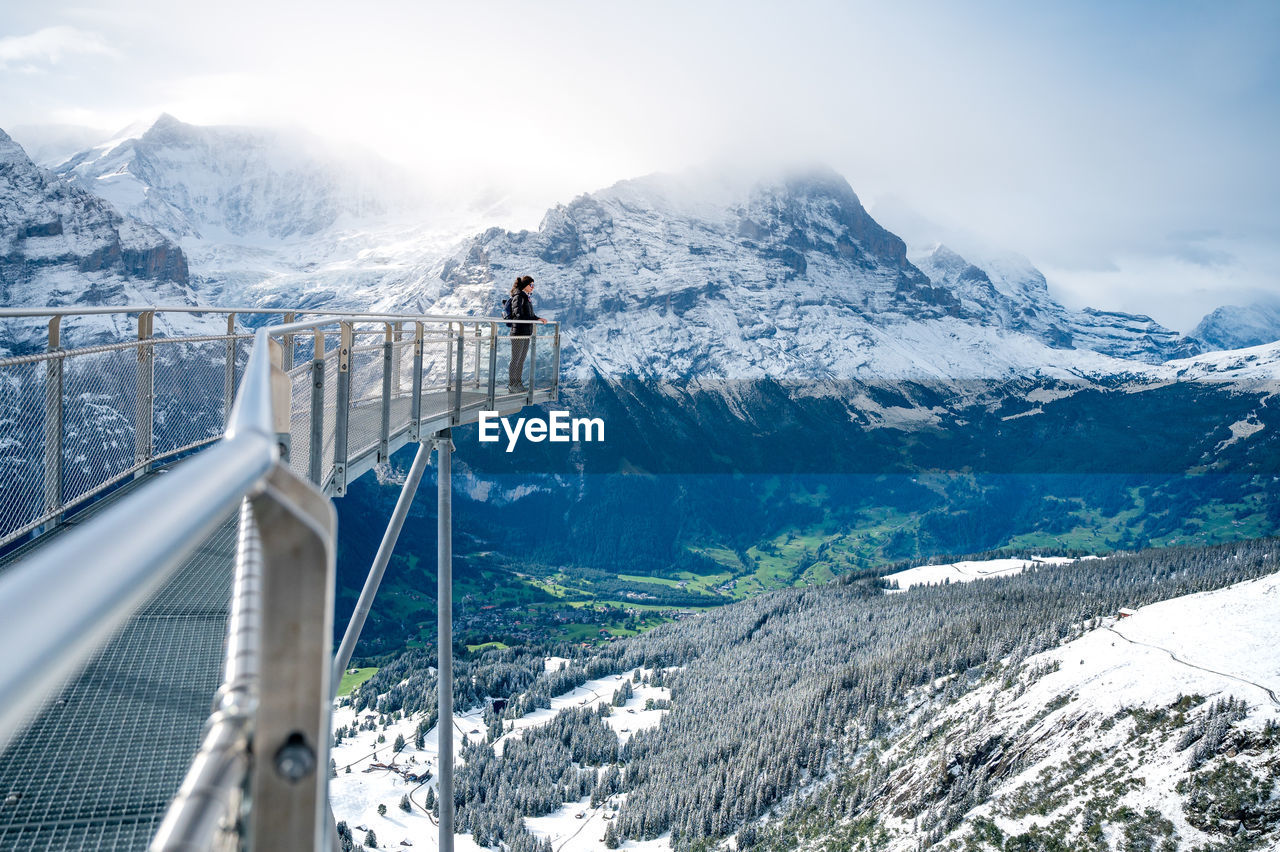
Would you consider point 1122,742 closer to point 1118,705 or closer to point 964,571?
point 1118,705

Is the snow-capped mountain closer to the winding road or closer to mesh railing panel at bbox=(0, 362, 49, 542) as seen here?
the winding road

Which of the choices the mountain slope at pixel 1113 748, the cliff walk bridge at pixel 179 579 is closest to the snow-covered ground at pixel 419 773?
the mountain slope at pixel 1113 748

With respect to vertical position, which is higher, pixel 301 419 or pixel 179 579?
pixel 301 419

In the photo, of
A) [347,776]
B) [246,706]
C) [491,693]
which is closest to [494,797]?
[347,776]

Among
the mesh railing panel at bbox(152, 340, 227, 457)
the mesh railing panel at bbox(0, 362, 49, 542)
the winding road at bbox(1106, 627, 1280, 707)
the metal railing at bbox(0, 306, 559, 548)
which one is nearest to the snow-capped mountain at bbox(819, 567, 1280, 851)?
the winding road at bbox(1106, 627, 1280, 707)

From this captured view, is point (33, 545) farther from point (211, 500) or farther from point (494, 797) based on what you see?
point (494, 797)

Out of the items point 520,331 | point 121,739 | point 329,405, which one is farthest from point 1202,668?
point 121,739
